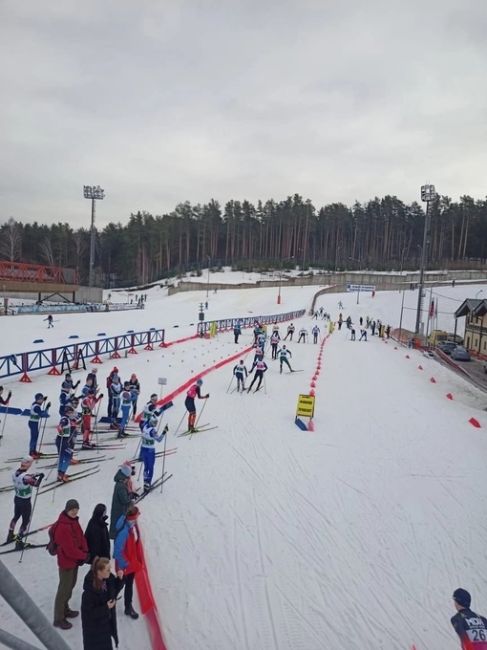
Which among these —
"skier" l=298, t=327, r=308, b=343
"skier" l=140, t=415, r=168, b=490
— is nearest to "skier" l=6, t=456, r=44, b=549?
"skier" l=140, t=415, r=168, b=490

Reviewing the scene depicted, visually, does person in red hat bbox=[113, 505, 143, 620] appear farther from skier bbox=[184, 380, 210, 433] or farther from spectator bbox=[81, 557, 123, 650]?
skier bbox=[184, 380, 210, 433]

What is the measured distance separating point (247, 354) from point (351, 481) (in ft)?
57.9

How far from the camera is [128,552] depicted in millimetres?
5867

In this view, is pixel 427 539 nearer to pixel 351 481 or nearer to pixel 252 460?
pixel 351 481

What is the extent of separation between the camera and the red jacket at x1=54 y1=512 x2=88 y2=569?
5.47 metres

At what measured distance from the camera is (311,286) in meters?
78.9

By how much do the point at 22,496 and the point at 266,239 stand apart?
4086 inches

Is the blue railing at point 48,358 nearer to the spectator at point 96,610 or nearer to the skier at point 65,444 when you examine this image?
the skier at point 65,444

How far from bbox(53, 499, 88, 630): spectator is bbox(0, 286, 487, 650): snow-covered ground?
302 millimetres

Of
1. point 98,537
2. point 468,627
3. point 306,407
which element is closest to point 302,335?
point 306,407

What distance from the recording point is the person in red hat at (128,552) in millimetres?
5797

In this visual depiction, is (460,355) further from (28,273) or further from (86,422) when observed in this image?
(28,273)

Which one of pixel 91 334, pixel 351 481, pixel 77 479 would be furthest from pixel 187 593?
pixel 91 334

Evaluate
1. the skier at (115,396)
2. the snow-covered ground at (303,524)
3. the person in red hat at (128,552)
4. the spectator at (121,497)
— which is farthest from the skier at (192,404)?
the person in red hat at (128,552)
